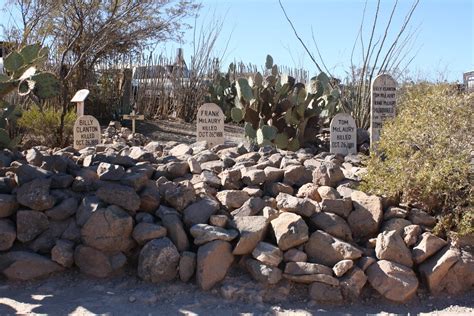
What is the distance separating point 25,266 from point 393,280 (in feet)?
9.02

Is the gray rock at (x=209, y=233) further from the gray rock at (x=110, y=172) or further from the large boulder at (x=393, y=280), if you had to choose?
the large boulder at (x=393, y=280)

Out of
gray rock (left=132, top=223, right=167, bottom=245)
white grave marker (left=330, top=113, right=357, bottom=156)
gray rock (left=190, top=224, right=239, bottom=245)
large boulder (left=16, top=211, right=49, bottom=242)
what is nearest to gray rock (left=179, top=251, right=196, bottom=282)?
gray rock (left=190, top=224, right=239, bottom=245)

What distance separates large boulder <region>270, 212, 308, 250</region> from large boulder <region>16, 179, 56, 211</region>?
5.92ft

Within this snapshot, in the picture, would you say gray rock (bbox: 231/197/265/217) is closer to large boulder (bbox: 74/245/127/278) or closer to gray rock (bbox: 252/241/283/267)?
gray rock (bbox: 252/241/283/267)

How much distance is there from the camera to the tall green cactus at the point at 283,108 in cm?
860

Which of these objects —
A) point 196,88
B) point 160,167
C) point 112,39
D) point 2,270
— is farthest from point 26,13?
point 2,270

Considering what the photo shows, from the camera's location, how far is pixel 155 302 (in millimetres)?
4422

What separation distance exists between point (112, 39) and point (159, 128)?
2.31 metres

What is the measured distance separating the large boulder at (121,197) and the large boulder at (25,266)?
641mm

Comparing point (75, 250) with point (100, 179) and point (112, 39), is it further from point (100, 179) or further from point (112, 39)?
point (112, 39)

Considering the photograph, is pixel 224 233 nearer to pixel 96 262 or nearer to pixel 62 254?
pixel 96 262

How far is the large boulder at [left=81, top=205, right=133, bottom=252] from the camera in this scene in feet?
15.6

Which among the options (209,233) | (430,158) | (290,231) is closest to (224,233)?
→ (209,233)

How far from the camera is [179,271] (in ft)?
15.3
